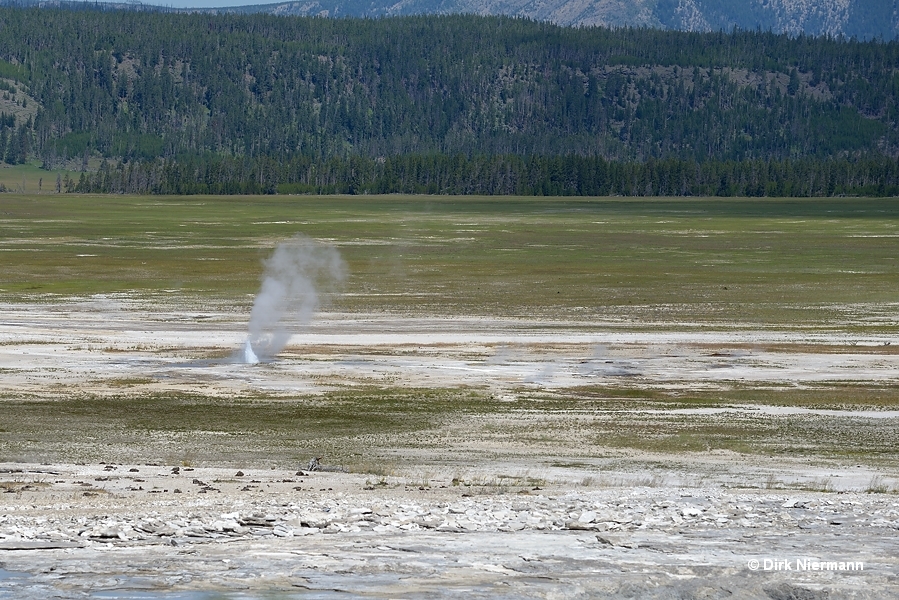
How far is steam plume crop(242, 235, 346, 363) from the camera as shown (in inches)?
1845

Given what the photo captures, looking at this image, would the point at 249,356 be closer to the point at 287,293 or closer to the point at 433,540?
the point at 287,293

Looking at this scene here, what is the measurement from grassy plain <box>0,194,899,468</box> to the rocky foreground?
5.90 metres

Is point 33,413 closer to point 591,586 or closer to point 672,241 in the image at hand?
point 591,586

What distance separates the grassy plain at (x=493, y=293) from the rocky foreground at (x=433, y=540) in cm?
590

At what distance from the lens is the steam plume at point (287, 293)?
4688cm

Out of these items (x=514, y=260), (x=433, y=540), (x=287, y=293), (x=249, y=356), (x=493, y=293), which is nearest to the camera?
(x=433, y=540)

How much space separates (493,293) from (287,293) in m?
10.1

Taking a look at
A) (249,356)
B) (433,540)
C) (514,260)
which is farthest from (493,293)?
(433,540)

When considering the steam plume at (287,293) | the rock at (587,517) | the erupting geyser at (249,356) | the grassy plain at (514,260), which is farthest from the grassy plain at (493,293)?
the rock at (587,517)

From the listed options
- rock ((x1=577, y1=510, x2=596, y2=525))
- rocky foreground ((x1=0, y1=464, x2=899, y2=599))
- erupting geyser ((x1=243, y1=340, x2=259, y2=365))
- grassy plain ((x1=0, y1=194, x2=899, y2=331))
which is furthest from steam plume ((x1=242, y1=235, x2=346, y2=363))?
rock ((x1=577, y1=510, x2=596, y2=525))

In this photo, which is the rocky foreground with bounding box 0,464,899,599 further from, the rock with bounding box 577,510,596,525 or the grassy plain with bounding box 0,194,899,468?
the grassy plain with bounding box 0,194,899,468

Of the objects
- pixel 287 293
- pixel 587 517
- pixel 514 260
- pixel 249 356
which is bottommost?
pixel 514 260

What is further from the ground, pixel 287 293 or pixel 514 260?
pixel 287 293

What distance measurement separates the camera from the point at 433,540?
57.1 feet
